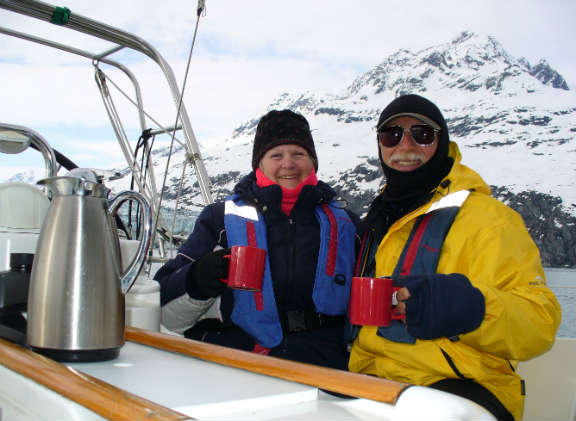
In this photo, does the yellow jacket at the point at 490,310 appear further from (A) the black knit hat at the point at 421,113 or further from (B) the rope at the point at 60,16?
(B) the rope at the point at 60,16

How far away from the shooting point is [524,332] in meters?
1.04

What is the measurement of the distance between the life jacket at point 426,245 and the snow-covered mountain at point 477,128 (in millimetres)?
24797

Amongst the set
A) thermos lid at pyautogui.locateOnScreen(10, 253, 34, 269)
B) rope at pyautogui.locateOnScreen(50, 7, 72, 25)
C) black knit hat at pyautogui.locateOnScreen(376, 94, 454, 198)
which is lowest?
thermos lid at pyautogui.locateOnScreen(10, 253, 34, 269)

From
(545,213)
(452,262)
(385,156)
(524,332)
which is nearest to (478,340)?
(524,332)

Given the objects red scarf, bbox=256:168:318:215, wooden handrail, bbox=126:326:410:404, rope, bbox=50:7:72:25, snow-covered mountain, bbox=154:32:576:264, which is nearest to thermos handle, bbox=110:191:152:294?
wooden handrail, bbox=126:326:410:404

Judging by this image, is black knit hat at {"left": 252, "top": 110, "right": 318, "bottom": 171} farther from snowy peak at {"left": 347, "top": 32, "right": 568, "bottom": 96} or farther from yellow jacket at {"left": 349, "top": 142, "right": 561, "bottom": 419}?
snowy peak at {"left": 347, "top": 32, "right": 568, "bottom": 96}

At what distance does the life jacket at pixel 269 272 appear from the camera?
4.67 feet

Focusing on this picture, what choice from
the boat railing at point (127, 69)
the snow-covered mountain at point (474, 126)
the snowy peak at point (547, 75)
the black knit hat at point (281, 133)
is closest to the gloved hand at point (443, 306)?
the black knit hat at point (281, 133)

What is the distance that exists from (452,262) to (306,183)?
574 mm

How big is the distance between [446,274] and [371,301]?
178 mm

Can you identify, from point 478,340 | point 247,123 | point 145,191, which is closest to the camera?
point 478,340

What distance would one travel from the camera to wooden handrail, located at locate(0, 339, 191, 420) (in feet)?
1.65

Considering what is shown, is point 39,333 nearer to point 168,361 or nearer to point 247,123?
point 168,361

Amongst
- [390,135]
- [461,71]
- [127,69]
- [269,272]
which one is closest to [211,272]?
[269,272]
